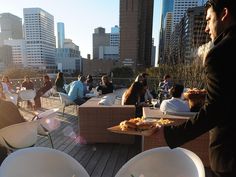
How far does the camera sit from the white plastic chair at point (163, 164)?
1166 mm

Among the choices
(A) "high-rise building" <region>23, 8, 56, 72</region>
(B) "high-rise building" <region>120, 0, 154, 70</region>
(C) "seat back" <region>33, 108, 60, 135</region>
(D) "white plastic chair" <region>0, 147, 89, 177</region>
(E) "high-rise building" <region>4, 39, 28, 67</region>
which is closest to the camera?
(D) "white plastic chair" <region>0, 147, 89, 177</region>

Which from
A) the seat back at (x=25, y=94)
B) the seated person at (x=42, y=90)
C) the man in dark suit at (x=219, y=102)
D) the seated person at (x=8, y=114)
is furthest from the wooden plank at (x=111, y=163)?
the seated person at (x=42, y=90)

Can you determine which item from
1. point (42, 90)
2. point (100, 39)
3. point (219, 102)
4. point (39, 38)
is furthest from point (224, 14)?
point (100, 39)

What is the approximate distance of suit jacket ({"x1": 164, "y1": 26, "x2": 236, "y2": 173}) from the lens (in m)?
0.86

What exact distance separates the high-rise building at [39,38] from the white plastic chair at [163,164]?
57849 mm

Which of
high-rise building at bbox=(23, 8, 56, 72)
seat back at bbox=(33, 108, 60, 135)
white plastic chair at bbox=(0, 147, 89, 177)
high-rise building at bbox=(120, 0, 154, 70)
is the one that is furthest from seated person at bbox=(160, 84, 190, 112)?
high-rise building at bbox=(120, 0, 154, 70)

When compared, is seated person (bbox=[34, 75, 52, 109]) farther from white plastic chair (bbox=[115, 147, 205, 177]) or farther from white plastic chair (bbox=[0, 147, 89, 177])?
white plastic chair (bbox=[115, 147, 205, 177])

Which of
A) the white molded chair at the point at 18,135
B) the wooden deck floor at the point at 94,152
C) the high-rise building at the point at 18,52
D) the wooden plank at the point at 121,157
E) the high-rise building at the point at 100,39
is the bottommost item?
the wooden deck floor at the point at 94,152

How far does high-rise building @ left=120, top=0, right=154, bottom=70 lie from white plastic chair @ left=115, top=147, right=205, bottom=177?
63.5 meters

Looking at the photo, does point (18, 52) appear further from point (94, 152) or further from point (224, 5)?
point (224, 5)

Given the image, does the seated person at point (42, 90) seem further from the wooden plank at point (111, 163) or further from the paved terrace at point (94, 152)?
the wooden plank at point (111, 163)

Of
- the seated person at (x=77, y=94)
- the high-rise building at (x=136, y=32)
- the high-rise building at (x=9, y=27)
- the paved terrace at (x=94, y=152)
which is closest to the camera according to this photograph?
the paved terrace at (x=94, y=152)

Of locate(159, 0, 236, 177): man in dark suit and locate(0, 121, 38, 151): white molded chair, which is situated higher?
locate(159, 0, 236, 177): man in dark suit

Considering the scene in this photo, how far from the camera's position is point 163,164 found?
1.26m
